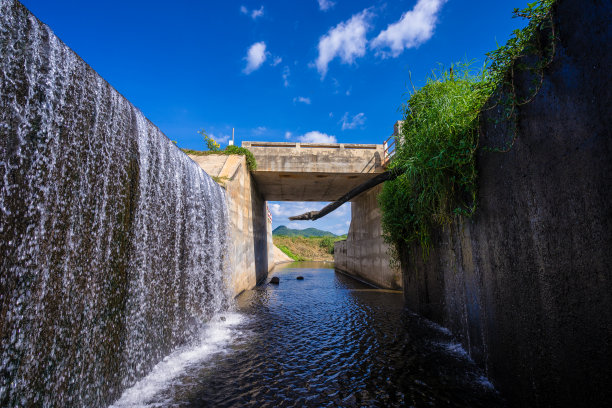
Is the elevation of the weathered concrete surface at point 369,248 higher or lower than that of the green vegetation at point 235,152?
lower

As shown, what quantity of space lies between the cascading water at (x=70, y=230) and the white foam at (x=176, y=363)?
0.53 feet

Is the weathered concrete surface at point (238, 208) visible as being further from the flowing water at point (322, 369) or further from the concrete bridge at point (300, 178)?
the flowing water at point (322, 369)

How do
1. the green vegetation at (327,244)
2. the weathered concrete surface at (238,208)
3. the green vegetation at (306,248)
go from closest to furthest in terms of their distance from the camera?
the weathered concrete surface at (238,208), the green vegetation at (306,248), the green vegetation at (327,244)

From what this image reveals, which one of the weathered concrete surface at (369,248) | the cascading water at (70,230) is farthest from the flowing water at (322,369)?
the weathered concrete surface at (369,248)

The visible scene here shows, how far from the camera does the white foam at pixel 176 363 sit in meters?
3.46

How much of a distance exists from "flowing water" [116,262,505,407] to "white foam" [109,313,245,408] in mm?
16

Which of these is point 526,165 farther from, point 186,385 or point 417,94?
point 186,385

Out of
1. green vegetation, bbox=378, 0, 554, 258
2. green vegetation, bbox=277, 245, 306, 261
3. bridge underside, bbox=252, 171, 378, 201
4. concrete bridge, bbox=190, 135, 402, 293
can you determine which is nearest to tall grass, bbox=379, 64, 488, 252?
green vegetation, bbox=378, 0, 554, 258

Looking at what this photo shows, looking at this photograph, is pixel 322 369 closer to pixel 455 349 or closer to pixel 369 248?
pixel 455 349

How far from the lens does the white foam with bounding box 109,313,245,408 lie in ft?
11.4

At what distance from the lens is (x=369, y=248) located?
1578 centimetres

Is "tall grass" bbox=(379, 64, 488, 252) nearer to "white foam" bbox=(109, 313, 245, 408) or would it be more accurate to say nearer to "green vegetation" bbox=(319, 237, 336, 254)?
"white foam" bbox=(109, 313, 245, 408)

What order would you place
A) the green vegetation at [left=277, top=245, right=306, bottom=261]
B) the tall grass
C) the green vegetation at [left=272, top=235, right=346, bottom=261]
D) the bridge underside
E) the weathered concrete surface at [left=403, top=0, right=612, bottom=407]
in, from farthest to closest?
the green vegetation at [left=272, top=235, right=346, bottom=261]
the green vegetation at [left=277, top=245, right=306, bottom=261]
the bridge underside
the tall grass
the weathered concrete surface at [left=403, top=0, right=612, bottom=407]

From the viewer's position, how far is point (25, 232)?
2.42 m
